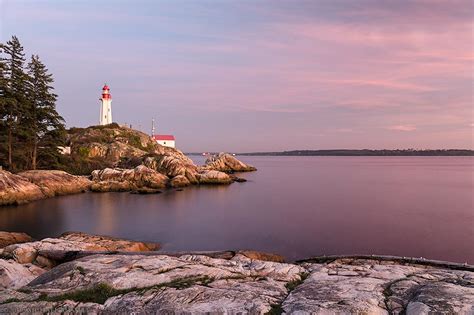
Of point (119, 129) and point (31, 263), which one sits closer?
point (31, 263)

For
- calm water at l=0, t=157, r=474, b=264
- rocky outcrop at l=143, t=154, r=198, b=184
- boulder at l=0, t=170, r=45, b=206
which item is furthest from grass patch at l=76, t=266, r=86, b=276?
rocky outcrop at l=143, t=154, r=198, b=184

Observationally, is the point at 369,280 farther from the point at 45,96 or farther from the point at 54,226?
the point at 45,96

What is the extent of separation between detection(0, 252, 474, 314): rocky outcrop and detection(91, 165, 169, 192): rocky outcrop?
36.4 m

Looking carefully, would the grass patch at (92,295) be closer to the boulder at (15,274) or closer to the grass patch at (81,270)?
the grass patch at (81,270)

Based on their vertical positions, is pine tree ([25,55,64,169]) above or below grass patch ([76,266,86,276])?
above

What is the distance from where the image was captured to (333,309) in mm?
7617

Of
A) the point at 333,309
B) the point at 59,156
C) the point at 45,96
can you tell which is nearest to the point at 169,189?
the point at 59,156

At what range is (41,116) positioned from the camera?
44812 millimetres

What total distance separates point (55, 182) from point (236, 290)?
127 feet

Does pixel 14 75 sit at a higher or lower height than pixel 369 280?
higher

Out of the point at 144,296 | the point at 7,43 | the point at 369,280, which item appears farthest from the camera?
the point at 7,43

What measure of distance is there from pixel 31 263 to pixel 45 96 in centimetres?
3796

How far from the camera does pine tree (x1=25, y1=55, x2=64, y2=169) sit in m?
43.6

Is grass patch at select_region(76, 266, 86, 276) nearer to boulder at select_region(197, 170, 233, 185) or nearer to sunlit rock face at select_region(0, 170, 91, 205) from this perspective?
sunlit rock face at select_region(0, 170, 91, 205)
